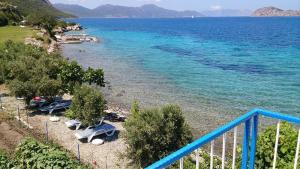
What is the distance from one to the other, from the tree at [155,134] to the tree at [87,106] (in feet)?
16.5

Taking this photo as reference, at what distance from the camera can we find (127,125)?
750 inches

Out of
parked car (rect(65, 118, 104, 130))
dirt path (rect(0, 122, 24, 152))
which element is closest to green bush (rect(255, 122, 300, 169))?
dirt path (rect(0, 122, 24, 152))

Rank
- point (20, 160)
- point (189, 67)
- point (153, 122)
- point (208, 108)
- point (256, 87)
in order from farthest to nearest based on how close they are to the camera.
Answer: point (189, 67), point (256, 87), point (208, 108), point (153, 122), point (20, 160)

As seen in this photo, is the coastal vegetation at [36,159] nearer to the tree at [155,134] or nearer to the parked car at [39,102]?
the tree at [155,134]

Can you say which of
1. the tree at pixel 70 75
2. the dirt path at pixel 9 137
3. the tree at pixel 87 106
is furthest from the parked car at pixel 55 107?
the tree at pixel 87 106

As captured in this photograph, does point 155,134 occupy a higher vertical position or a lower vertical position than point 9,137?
higher

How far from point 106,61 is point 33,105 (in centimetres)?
3366

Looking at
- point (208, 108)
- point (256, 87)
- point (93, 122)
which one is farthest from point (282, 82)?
point (93, 122)

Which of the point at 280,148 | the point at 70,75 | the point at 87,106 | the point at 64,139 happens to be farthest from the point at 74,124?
the point at 280,148

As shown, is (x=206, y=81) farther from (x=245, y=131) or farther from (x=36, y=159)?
(x=245, y=131)

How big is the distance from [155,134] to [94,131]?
655 cm

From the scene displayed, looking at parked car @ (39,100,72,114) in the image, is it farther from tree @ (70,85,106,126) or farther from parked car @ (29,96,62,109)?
tree @ (70,85,106,126)

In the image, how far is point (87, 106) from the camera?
75.8 feet

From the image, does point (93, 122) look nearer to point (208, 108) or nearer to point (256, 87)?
point (208, 108)
